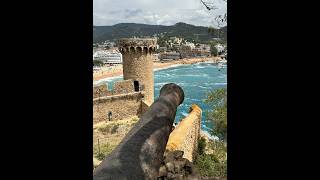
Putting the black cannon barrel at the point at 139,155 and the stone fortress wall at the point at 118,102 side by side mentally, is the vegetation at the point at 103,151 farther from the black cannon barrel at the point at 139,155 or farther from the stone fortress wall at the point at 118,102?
the black cannon barrel at the point at 139,155


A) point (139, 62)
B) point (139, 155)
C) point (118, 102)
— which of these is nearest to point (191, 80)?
point (139, 62)

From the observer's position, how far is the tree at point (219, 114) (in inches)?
559

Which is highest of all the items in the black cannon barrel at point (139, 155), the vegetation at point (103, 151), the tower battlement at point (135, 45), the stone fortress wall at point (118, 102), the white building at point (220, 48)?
the tower battlement at point (135, 45)

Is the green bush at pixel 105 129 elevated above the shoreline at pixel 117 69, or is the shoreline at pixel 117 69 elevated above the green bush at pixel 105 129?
the shoreline at pixel 117 69

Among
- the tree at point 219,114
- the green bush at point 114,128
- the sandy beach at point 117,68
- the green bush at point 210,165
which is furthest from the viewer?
the sandy beach at point 117,68

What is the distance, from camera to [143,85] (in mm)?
23484

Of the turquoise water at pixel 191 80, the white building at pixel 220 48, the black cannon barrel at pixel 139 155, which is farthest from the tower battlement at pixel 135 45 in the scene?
the turquoise water at pixel 191 80

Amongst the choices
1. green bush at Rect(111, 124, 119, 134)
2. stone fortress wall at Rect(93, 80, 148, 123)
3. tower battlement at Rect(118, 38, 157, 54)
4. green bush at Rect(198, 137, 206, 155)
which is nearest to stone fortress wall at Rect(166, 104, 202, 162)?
green bush at Rect(198, 137, 206, 155)

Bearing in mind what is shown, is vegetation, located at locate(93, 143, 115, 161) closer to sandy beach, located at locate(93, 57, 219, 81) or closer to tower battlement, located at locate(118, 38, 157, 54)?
tower battlement, located at locate(118, 38, 157, 54)

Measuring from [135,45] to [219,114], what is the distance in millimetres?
10470
